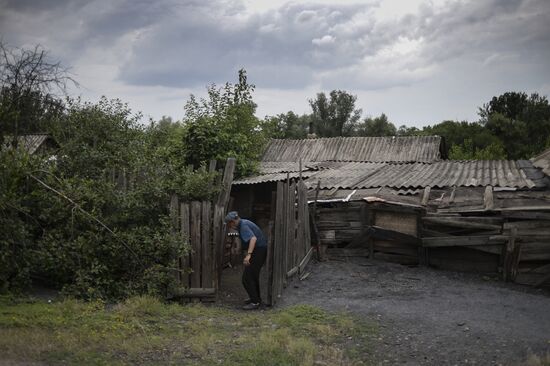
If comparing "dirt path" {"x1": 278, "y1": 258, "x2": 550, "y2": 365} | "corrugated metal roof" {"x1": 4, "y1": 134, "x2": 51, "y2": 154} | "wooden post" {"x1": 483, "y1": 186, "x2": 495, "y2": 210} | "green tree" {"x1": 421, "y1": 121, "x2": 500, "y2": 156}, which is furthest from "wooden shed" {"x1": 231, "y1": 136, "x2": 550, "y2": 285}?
"green tree" {"x1": 421, "y1": 121, "x2": 500, "y2": 156}

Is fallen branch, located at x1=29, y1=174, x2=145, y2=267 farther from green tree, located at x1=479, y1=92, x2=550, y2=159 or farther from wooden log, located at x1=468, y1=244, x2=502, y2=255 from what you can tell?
green tree, located at x1=479, y1=92, x2=550, y2=159

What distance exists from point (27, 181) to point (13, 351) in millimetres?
3471

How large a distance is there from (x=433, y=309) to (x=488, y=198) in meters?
3.96

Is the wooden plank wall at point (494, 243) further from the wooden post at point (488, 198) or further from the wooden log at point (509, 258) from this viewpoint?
the wooden post at point (488, 198)

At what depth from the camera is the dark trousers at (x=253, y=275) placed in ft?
25.1

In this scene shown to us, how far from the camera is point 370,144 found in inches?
843

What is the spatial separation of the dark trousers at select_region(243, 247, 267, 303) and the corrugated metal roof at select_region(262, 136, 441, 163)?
12147 mm

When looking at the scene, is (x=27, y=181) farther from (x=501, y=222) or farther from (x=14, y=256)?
(x=501, y=222)

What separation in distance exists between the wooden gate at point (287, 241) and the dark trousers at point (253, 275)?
20cm

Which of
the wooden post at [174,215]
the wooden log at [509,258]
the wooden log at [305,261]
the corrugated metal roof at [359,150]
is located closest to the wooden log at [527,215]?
the wooden log at [509,258]

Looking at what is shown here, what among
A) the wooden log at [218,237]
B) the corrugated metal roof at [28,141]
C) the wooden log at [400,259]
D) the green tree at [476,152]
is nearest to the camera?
the corrugated metal roof at [28,141]

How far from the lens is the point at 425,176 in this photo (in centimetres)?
1300

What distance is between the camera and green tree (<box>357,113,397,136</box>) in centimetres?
4588

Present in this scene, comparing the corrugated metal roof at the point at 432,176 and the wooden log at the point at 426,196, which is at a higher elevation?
the corrugated metal roof at the point at 432,176
